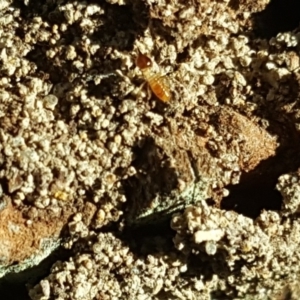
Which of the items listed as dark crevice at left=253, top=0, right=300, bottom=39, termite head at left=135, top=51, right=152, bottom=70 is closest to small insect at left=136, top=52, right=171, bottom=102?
termite head at left=135, top=51, right=152, bottom=70

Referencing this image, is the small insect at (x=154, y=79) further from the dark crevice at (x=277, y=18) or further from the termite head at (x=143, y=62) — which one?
the dark crevice at (x=277, y=18)

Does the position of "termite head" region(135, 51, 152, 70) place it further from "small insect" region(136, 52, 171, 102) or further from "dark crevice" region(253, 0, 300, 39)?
"dark crevice" region(253, 0, 300, 39)

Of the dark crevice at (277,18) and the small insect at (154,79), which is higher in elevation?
the dark crevice at (277,18)

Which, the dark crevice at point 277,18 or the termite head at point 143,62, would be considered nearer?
the termite head at point 143,62

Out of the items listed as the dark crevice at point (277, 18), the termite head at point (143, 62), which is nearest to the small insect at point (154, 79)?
the termite head at point (143, 62)

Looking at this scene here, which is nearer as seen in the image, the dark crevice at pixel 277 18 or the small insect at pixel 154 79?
the small insect at pixel 154 79

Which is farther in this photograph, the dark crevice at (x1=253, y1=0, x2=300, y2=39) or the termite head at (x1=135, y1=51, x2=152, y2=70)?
the dark crevice at (x1=253, y1=0, x2=300, y2=39)

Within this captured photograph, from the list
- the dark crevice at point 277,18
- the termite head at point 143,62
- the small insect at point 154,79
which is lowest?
the small insect at point 154,79
